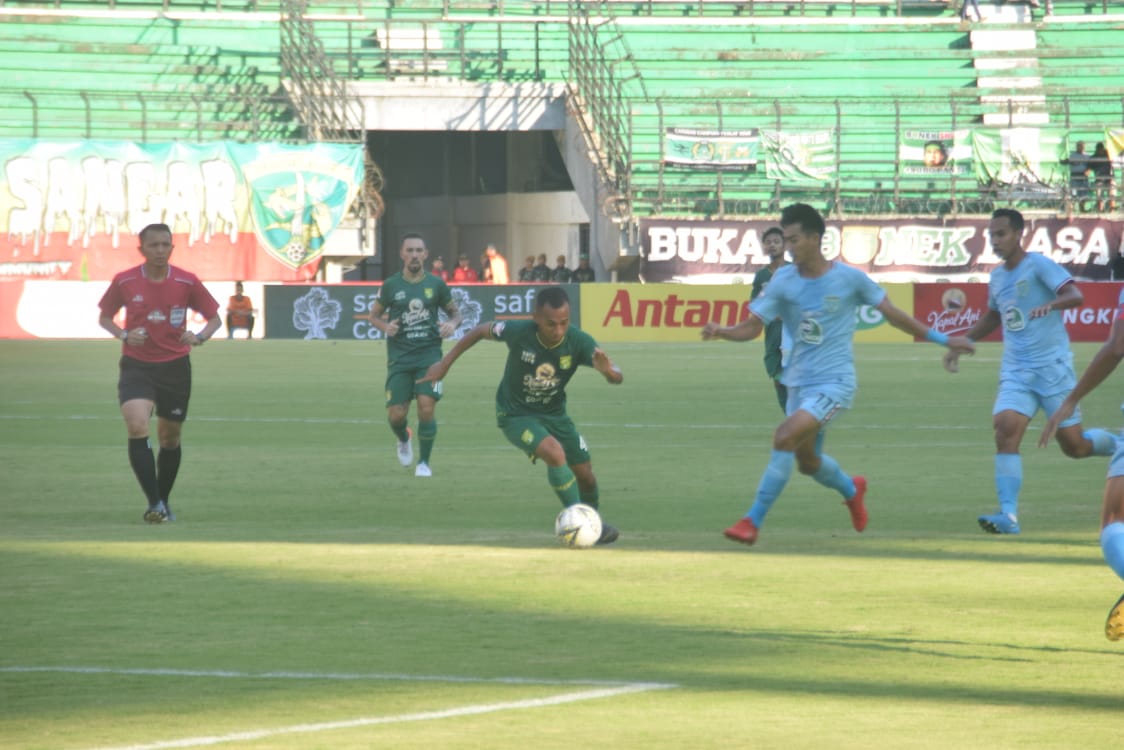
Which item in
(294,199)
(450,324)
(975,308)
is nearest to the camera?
(450,324)

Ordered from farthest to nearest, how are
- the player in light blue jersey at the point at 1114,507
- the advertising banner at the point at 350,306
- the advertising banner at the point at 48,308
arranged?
the advertising banner at the point at 48,308 < the advertising banner at the point at 350,306 < the player in light blue jersey at the point at 1114,507

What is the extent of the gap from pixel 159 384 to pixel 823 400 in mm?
4525

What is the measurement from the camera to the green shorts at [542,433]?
11148 mm

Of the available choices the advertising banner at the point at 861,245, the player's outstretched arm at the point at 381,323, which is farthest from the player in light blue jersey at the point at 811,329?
the advertising banner at the point at 861,245

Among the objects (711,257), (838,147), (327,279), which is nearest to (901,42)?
(838,147)

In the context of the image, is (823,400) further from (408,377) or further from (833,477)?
(408,377)

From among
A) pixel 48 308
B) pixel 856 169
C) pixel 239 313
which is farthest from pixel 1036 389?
pixel 856 169

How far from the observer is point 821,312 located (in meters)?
10.7

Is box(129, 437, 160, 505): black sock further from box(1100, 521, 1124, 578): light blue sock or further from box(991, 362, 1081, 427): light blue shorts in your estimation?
box(1100, 521, 1124, 578): light blue sock

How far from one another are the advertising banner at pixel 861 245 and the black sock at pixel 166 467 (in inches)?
→ 1255

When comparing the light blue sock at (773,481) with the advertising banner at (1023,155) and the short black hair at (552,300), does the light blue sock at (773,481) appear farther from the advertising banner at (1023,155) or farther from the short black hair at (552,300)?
the advertising banner at (1023,155)

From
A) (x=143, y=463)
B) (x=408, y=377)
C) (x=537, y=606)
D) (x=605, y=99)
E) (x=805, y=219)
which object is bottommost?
(x=537, y=606)

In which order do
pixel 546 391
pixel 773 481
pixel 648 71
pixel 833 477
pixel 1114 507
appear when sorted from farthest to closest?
pixel 648 71 < pixel 546 391 < pixel 833 477 < pixel 773 481 < pixel 1114 507

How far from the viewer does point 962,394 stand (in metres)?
25.2
